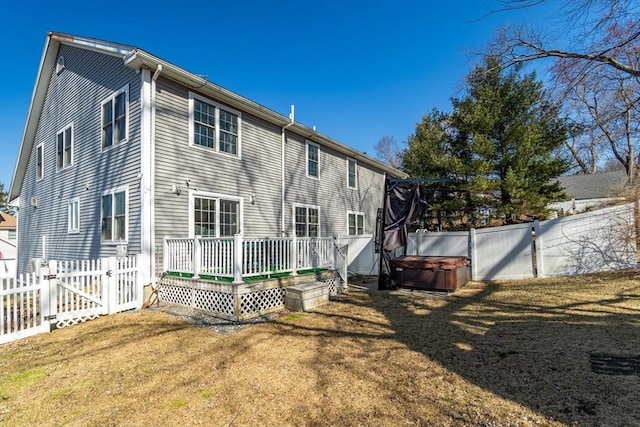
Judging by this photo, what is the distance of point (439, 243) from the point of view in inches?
448

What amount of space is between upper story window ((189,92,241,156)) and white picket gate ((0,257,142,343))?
3.73 meters

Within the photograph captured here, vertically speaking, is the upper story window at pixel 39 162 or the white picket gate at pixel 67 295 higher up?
the upper story window at pixel 39 162

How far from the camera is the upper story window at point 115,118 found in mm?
8508

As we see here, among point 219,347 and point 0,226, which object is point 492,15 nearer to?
point 219,347

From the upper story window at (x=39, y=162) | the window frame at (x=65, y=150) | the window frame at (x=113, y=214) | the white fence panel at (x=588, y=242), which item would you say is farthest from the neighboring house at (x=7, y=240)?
the white fence panel at (x=588, y=242)

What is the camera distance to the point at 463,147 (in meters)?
17.0

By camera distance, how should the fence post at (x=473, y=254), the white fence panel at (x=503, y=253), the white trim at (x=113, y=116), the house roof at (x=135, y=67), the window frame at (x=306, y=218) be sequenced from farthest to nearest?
the window frame at (x=306, y=218) → the fence post at (x=473, y=254) → the white fence panel at (x=503, y=253) → the white trim at (x=113, y=116) → the house roof at (x=135, y=67)

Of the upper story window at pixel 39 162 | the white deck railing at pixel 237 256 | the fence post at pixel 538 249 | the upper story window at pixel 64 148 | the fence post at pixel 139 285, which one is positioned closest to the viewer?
the white deck railing at pixel 237 256

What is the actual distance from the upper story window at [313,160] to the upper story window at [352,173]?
2.46 meters

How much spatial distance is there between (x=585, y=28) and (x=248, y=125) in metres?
8.87

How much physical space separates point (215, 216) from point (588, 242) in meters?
10.7

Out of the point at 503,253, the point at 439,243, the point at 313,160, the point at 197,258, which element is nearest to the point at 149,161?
the point at 197,258

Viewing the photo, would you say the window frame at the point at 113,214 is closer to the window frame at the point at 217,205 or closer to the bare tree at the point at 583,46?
the window frame at the point at 217,205

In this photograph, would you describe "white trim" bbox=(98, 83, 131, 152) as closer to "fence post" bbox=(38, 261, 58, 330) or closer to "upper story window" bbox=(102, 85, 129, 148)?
"upper story window" bbox=(102, 85, 129, 148)
